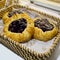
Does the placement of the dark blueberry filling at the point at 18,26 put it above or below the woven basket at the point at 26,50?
above

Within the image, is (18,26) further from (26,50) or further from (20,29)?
(26,50)

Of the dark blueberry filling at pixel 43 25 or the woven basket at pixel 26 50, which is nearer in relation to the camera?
the woven basket at pixel 26 50

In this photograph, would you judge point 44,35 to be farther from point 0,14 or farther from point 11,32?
point 0,14

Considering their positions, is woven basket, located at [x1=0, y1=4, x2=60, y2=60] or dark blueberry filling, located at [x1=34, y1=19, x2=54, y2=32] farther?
dark blueberry filling, located at [x1=34, y1=19, x2=54, y2=32]

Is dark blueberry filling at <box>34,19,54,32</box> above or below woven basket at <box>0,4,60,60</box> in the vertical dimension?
above
